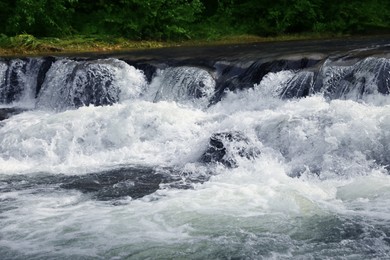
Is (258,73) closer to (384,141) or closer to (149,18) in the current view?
(384,141)

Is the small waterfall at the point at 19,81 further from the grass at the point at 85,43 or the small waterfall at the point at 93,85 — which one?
the grass at the point at 85,43

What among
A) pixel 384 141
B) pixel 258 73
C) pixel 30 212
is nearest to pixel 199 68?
pixel 258 73

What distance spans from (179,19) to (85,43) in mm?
3508

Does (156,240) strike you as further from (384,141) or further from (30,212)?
(384,141)

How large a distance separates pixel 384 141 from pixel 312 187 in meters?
1.49

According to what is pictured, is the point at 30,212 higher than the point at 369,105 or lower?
lower

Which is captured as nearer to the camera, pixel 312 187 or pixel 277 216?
pixel 277 216

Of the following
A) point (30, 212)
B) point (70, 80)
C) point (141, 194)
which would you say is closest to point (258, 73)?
point (70, 80)

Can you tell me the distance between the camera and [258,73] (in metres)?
11.9

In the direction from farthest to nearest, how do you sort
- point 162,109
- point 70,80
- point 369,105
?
point 70,80 → point 162,109 → point 369,105

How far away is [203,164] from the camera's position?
835 centimetres

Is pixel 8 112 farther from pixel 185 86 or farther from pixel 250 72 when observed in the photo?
pixel 250 72

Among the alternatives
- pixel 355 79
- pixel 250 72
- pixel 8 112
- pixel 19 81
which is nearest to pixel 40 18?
pixel 19 81

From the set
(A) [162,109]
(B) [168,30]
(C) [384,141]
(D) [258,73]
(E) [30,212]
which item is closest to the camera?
(E) [30,212]
